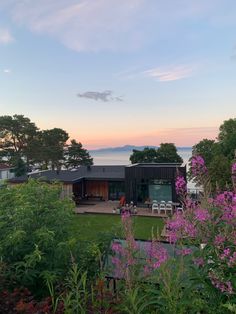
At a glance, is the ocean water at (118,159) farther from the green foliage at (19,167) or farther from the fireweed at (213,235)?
the green foliage at (19,167)

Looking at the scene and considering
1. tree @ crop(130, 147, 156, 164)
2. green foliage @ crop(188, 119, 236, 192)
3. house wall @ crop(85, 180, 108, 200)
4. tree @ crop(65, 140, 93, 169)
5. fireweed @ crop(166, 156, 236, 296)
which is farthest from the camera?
tree @ crop(65, 140, 93, 169)

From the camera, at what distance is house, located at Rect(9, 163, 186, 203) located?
22.5 meters

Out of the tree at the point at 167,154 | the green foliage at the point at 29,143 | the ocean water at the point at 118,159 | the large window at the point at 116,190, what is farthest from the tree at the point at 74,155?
the large window at the point at 116,190

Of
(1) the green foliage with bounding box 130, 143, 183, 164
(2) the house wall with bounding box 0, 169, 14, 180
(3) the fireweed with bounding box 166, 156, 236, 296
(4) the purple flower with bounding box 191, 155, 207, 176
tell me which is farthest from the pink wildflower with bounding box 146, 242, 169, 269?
(2) the house wall with bounding box 0, 169, 14, 180

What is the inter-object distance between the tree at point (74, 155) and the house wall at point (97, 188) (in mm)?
15413

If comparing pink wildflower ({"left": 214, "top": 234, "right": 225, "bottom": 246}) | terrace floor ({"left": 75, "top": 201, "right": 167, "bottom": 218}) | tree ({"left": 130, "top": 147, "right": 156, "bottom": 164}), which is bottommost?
terrace floor ({"left": 75, "top": 201, "right": 167, "bottom": 218})

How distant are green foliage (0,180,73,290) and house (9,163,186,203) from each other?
15471 millimetres

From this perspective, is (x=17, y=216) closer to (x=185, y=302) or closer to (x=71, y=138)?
(x=185, y=302)

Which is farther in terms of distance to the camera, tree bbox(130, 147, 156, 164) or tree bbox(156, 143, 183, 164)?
tree bbox(130, 147, 156, 164)

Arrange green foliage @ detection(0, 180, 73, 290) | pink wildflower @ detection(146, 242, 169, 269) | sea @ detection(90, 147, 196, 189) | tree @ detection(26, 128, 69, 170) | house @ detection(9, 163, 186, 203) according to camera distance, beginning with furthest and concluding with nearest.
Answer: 1. tree @ detection(26, 128, 69, 170)
2. sea @ detection(90, 147, 196, 189)
3. house @ detection(9, 163, 186, 203)
4. green foliage @ detection(0, 180, 73, 290)
5. pink wildflower @ detection(146, 242, 169, 269)

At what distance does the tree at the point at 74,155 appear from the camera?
41.7 m

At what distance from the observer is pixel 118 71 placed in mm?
18562

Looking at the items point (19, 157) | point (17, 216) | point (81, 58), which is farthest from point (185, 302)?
point (19, 157)

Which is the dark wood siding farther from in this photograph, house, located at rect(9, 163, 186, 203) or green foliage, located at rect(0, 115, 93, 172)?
green foliage, located at rect(0, 115, 93, 172)
